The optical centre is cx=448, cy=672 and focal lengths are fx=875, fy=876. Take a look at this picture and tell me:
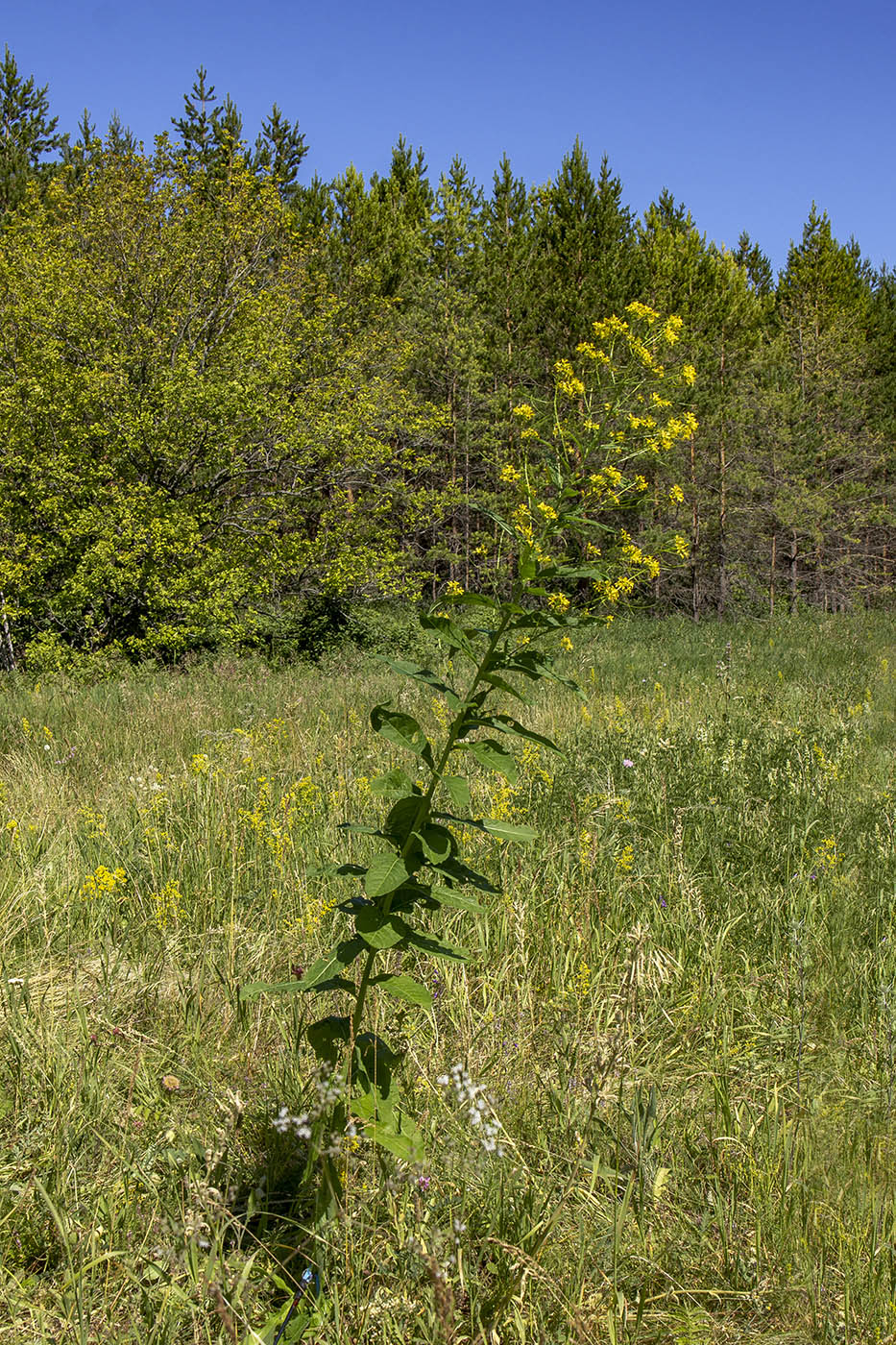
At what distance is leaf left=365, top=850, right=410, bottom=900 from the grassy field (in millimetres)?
475

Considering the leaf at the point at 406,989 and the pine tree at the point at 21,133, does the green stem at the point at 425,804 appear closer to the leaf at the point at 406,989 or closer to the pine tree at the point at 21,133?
the leaf at the point at 406,989

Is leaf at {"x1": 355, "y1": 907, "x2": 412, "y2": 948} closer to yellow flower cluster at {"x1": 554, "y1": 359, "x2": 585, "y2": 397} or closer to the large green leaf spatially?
the large green leaf

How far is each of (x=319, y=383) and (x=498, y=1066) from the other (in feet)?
40.1

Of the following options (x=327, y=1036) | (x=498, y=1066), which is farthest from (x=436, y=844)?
(x=498, y=1066)

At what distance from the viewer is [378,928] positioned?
158cm

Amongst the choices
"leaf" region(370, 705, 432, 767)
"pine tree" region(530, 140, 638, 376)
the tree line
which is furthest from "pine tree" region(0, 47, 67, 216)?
"leaf" region(370, 705, 432, 767)

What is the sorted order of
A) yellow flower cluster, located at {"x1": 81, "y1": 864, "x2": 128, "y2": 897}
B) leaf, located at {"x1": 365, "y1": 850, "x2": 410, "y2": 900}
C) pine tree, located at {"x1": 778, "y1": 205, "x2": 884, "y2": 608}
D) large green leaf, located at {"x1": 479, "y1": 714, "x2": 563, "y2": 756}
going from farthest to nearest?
pine tree, located at {"x1": 778, "y1": 205, "x2": 884, "y2": 608}
yellow flower cluster, located at {"x1": 81, "y1": 864, "x2": 128, "y2": 897}
large green leaf, located at {"x1": 479, "y1": 714, "x2": 563, "y2": 756}
leaf, located at {"x1": 365, "y1": 850, "x2": 410, "y2": 900}

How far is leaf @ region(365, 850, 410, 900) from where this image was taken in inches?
58.1

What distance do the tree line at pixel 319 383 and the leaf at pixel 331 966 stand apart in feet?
12.5

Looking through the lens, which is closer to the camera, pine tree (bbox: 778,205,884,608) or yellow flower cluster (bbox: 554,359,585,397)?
yellow flower cluster (bbox: 554,359,585,397)

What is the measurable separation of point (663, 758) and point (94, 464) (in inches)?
346

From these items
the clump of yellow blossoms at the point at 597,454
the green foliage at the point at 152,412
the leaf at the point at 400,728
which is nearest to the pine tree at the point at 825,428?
the green foliage at the point at 152,412

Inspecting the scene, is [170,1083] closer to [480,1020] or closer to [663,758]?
[480,1020]

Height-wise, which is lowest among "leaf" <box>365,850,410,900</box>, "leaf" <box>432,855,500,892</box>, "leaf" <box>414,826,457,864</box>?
"leaf" <box>432,855,500,892</box>
